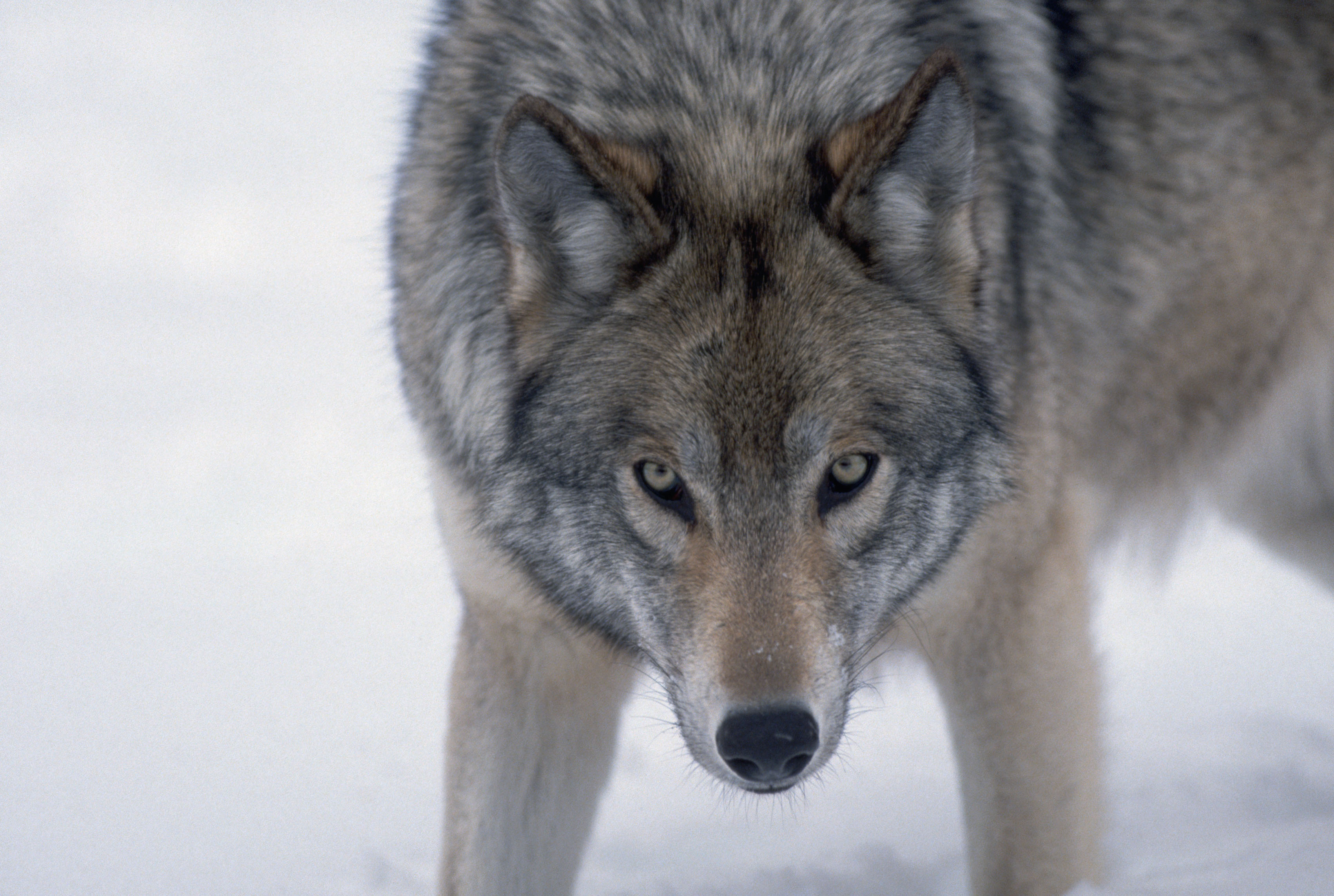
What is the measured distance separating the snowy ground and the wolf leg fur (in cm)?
28

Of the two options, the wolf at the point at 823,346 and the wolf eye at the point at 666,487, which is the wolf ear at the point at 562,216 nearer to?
the wolf at the point at 823,346

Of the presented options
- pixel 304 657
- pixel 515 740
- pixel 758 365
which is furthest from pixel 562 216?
pixel 304 657

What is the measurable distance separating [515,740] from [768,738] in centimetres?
99

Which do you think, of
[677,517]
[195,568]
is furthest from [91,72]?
[677,517]

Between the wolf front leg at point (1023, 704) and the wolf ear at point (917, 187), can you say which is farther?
the wolf front leg at point (1023, 704)

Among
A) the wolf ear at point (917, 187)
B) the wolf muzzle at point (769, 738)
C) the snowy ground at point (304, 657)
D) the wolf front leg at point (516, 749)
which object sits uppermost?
the wolf ear at point (917, 187)

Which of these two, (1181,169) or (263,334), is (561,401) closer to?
(1181,169)

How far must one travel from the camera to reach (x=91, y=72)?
903 cm

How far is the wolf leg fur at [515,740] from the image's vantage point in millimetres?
2676

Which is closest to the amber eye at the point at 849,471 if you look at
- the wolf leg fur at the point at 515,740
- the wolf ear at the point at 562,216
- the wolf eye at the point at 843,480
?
→ the wolf eye at the point at 843,480

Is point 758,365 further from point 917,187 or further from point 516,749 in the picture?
point 516,749

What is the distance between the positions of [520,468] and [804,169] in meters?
0.79

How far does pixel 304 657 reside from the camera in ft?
15.3

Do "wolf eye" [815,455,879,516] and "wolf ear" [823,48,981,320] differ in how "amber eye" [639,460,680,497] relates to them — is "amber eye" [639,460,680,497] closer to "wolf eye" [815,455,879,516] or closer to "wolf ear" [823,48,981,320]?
"wolf eye" [815,455,879,516]
